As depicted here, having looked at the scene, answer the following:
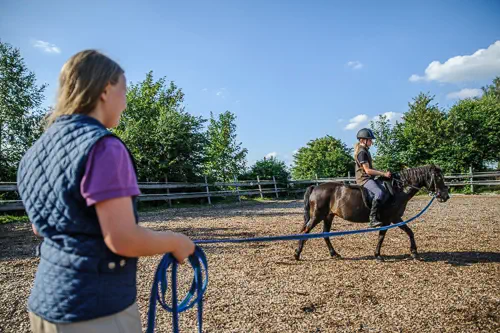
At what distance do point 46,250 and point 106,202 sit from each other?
39 centimetres

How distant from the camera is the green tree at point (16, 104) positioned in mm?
15516

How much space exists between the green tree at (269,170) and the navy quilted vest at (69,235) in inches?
887

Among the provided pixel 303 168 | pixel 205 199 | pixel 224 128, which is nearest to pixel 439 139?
pixel 303 168

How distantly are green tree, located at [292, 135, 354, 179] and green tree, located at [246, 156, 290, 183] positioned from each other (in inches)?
138

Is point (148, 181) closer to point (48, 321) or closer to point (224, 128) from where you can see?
point (224, 128)

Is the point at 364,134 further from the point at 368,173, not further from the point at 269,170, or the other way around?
the point at 269,170

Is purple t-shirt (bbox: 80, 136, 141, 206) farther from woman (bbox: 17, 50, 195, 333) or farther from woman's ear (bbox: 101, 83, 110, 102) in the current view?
woman's ear (bbox: 101, 83, 110, 102)

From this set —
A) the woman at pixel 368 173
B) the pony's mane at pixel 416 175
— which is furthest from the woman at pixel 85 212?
the pony's mane at pixel 416 175

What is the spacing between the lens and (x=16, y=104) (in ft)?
52.5

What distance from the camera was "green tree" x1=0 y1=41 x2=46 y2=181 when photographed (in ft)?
50.9

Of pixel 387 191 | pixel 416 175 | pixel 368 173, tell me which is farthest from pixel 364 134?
pixel 416 175

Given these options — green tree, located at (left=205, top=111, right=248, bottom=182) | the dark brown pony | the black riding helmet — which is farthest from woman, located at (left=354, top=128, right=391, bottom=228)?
green tree, located at (left=205, top=111, right=248, bottom=182)

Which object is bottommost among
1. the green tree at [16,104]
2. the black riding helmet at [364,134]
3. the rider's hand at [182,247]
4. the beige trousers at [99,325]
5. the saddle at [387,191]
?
the saddle at [387,191]

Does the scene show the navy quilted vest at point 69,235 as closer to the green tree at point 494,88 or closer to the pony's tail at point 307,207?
the pony's tail at point 307,207
